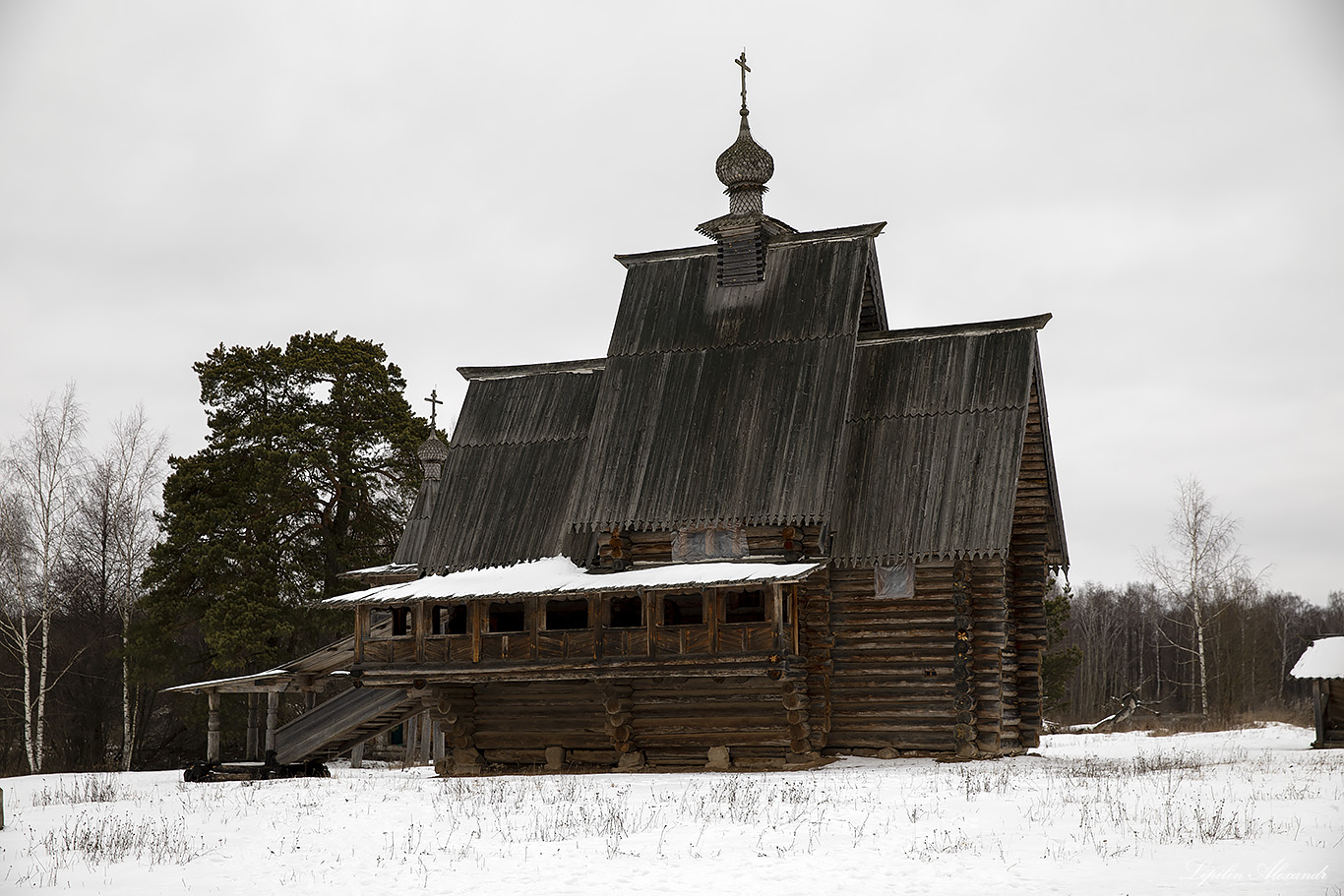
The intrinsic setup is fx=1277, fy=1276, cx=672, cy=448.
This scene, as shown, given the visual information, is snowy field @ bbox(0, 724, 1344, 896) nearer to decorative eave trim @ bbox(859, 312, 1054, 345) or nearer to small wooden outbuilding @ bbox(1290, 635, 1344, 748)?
decorative eave trim @ bbox(859, 312, 1054, 345)

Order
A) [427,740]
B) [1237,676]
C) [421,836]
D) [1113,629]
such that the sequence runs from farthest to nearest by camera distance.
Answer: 1. [1113,629]
2. [1237,676]
3. [427,740]
4. [421,836]

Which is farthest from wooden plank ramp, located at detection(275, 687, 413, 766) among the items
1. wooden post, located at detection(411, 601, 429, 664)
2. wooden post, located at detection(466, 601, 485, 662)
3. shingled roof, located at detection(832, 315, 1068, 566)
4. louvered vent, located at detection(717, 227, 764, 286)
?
louvered vent, located at detection(717, 227, 764, 286)

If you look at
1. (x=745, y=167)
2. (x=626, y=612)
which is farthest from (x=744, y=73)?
(x=626, y=612)

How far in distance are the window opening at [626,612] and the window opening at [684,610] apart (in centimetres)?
70

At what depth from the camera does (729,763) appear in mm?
24422

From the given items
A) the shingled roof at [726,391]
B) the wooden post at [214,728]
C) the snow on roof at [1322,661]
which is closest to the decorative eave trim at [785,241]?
the shingled roof at [726,391]

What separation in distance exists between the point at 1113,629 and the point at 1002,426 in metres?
73.7

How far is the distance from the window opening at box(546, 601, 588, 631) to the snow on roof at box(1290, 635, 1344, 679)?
708 inches

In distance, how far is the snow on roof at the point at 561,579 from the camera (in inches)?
906

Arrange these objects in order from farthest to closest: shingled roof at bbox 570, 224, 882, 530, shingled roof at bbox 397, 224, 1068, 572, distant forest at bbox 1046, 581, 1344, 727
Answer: distant forest at bbox 1046, 581, 1344, 727 < shingled roof at bbox 570, 224, 882, 530 < shingled roof at bbox 397, 224, 1068, 572

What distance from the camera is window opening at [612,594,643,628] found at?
92.2 ft

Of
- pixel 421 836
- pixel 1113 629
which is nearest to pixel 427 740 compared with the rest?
pixel 421 836

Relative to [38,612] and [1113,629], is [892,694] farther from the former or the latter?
[1113,629]

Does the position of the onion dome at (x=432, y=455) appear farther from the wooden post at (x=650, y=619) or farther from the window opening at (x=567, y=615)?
the wooden post at (x=650, y=619)
